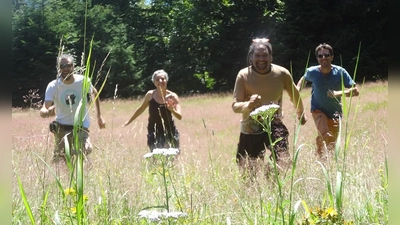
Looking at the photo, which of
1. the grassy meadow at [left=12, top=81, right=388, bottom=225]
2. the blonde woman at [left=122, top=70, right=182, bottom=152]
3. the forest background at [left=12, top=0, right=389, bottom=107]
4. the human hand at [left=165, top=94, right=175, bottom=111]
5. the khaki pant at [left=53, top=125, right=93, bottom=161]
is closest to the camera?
the khaki pant at [left=53, top=125, right=93, bottom=161]

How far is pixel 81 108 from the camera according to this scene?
5.37 ft

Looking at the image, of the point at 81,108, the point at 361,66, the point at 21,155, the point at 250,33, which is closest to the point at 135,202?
the point at 21,155

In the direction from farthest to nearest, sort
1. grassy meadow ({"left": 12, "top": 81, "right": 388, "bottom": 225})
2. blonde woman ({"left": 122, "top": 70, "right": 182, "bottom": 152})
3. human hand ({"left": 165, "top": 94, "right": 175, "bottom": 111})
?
blonde woman ({"left": 122, "top": 70, "right": 182, "bottom": 152}) < human hand ({"left": 165, "top": 94, "right": 175, "bottom": 111}) < grassy meadow ({"left": 12, "top": 81, "right": 388, "bottom": 225})

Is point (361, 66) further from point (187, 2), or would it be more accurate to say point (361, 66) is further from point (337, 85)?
point (337, 85)

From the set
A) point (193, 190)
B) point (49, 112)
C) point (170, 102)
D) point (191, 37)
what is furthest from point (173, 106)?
point (191, 37)

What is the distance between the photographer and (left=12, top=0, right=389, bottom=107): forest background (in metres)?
34.1

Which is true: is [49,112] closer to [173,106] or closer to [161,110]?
[173,106]

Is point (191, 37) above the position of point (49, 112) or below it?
above

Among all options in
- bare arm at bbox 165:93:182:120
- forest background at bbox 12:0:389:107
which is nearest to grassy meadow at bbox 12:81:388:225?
bare arm at bbox 165:93:182:120

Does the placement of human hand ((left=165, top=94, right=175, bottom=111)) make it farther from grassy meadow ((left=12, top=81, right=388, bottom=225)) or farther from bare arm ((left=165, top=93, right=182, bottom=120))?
grassy meadow ((left=12, top=81, right=388, bottom=225))

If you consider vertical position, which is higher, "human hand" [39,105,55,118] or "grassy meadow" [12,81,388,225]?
"human hand" [39,105,55,118]

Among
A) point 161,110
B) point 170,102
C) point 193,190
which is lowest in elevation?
point 193,190

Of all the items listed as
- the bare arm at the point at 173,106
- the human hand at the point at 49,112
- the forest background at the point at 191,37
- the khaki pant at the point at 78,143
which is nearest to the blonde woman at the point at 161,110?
the bare arm at the point at 173,106

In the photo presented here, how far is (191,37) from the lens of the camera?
1693 inches
